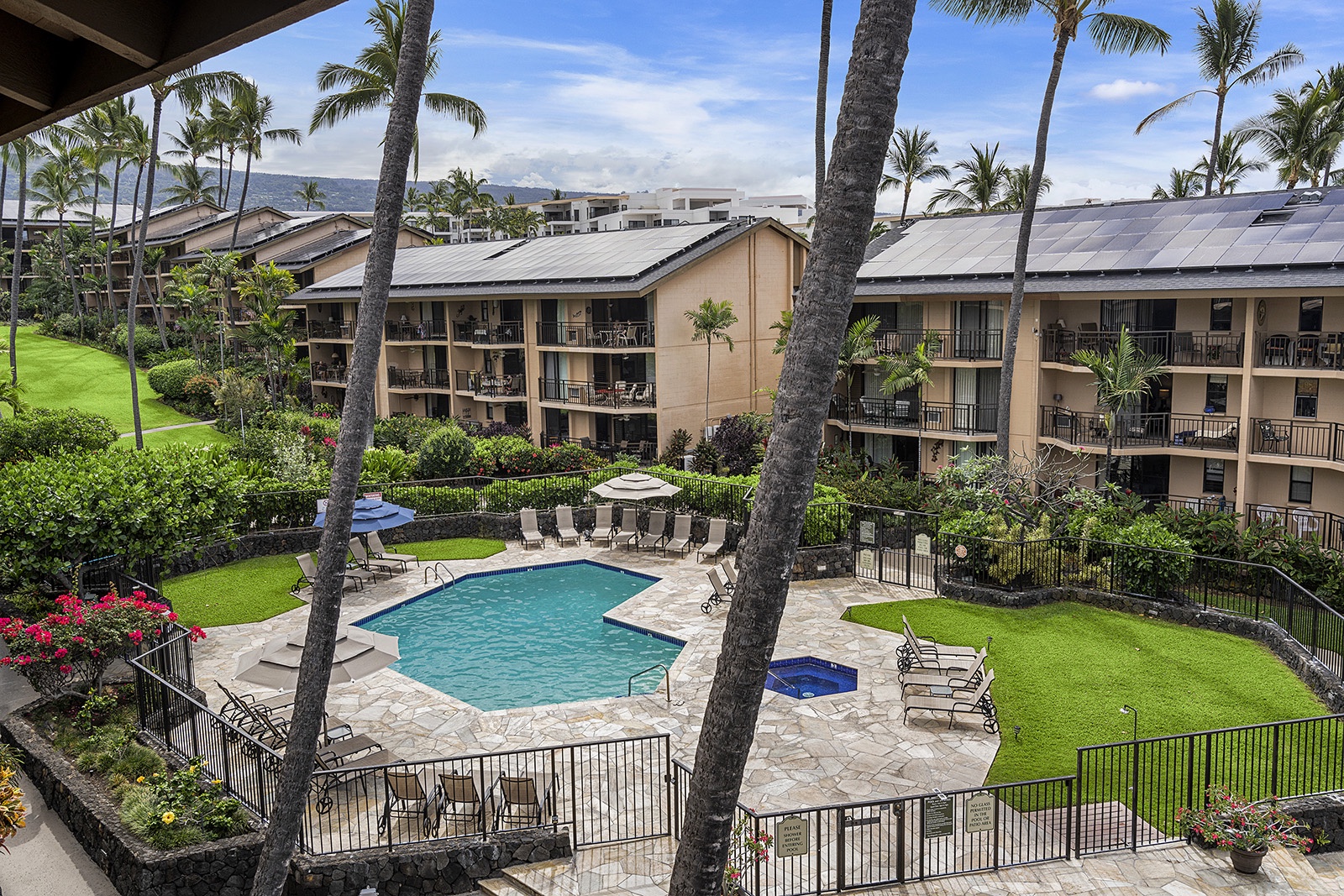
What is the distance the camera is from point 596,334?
3666cm

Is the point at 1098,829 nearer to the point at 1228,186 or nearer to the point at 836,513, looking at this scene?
the point at 836,513

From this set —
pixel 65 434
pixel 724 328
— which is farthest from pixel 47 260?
pixel 724 328

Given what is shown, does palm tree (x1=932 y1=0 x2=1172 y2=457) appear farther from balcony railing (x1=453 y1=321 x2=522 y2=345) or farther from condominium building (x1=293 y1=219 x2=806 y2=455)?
balcony railing (x1=453 y1=321 x2=522 y2=345)

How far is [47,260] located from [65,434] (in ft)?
182

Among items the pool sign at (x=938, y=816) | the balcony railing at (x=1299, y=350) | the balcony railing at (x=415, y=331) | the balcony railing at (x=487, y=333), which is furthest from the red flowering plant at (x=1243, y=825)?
the balcony railing at (x=415, y=331)

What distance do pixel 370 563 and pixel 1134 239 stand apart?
80.0 feet

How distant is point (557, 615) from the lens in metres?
22.1

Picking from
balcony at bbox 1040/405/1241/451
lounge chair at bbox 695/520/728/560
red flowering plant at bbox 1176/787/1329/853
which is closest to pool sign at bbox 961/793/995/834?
red flowering plant at bbox 1176/787/1329/853

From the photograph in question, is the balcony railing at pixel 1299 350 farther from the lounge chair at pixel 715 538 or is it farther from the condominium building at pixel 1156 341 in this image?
the lounge chair at pixel 715 538

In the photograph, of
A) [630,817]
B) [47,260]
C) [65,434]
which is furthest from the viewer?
[47,260]

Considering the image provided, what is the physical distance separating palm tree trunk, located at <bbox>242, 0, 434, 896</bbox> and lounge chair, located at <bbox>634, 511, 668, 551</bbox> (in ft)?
56.2

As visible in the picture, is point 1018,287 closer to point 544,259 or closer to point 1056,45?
point 1056,45

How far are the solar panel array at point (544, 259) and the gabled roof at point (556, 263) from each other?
0.05 m

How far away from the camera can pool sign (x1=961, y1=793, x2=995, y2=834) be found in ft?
35.8
